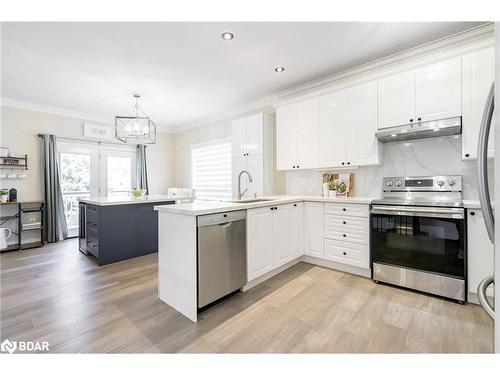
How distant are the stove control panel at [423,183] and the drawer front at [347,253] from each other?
2.81 ft

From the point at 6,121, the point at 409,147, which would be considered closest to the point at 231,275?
the point at 409,147

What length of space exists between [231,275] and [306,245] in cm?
136

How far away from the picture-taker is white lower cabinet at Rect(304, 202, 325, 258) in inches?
119

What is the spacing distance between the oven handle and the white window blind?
3.11 metres

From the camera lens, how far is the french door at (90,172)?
482cm

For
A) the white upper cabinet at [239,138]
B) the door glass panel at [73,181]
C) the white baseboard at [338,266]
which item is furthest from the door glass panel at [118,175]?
the white baseboard at [338,266]

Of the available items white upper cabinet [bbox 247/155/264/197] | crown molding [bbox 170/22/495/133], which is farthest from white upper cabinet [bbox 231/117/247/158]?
crown molding [bbox 170/22/495/133]

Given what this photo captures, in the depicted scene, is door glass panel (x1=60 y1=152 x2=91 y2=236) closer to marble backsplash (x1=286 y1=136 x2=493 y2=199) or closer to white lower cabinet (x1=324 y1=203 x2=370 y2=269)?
white lower cabinet (x1=324 y1=203 x2=370 y2=269)

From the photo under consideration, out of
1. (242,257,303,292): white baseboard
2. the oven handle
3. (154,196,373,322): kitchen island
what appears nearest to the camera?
(154,196,373,322): kitchen island

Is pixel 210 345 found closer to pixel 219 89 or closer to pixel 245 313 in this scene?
pixel 245 313

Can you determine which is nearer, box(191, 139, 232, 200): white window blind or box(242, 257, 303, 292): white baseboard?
box(242, 257, 303, 292): white baseboard

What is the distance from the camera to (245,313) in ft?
6.48

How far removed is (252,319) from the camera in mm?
1884

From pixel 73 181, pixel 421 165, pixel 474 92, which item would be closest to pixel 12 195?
pixel 73 181
